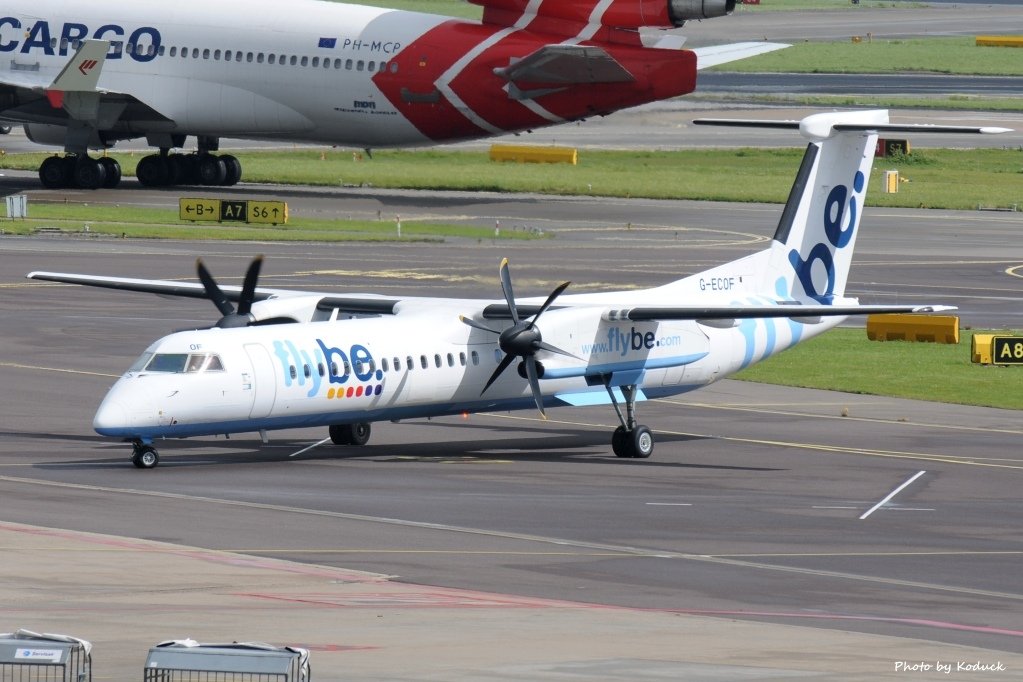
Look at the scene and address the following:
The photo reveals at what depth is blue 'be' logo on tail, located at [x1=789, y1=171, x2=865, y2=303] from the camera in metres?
39.3

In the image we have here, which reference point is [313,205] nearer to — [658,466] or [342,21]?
[342,21]

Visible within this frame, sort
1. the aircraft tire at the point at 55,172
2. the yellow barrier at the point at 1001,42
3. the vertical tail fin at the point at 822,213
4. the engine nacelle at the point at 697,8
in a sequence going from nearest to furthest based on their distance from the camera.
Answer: the vertical tail fin at the point at 822,213 → the engine nacelle at the point at 697,8 → the aircraft tire at the point at 55,172 → the yellow barrier at the point at 1001,42

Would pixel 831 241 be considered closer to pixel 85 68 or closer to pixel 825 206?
pixel 825 206

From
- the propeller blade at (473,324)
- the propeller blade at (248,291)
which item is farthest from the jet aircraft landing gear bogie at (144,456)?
the propeller blade at (473,324)

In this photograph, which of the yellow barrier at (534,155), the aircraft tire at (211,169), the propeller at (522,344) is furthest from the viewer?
the yellow barrier at (534,155)

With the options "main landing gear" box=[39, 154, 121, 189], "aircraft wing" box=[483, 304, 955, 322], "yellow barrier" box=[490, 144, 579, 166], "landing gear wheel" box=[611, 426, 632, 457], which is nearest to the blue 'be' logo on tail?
"aircraft wing" box=[483, 304, 955, 322]

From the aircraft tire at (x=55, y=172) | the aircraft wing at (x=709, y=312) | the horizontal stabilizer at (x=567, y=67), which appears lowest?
the aircraft tire at (x=55, y=172)

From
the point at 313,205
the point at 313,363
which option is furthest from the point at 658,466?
the point at 313,205

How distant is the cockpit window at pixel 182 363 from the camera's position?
3030 cm

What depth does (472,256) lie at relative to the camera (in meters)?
64.9

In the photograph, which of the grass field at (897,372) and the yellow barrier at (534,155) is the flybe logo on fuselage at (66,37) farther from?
the grass field at (897,372)

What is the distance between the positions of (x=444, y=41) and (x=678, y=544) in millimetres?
49536

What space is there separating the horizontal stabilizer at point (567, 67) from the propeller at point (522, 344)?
37.2 m

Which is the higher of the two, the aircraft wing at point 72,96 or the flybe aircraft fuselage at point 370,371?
the aircraft wing at point 72,96
